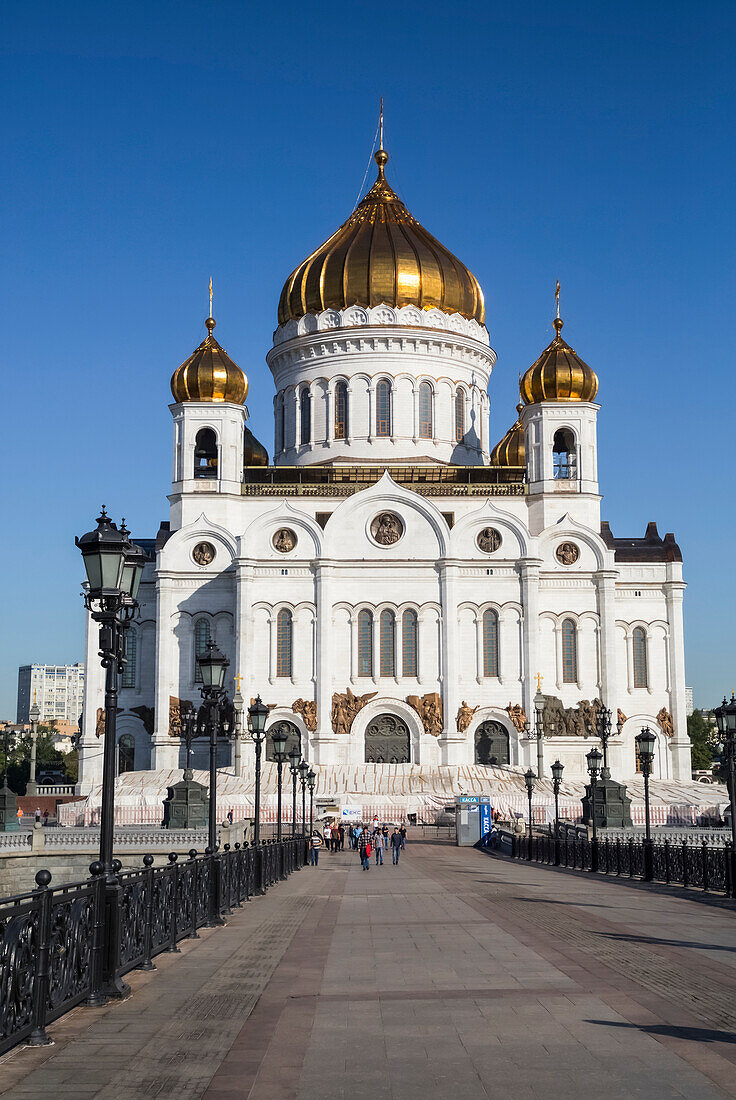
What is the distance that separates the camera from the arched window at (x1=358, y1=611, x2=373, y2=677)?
5394 centimetres

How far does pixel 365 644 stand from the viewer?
5431 cm

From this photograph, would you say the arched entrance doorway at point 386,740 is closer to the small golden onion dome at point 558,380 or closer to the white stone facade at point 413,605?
the white stone facade at point 413,605

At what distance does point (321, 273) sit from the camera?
60.9 meters

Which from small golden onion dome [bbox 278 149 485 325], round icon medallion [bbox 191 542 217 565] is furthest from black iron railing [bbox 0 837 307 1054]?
small golden onion dome [bbox 278 149 485 325]

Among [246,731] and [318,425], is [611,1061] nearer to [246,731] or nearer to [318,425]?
[246,731]

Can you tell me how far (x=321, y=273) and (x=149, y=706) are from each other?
22.3m

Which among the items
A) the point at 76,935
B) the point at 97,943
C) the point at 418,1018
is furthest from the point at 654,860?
the point at 76,935

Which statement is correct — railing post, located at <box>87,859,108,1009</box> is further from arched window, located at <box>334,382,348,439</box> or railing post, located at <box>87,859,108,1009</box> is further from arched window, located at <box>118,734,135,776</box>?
arched window, located at <box>334,382,348,439</box>

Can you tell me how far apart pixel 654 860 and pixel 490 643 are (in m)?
30.9

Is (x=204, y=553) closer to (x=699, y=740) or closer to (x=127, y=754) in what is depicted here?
(x=127, y=754)

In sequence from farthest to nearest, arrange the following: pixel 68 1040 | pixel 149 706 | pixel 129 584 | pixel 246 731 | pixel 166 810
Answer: pixel 149 706
pixel 246 731
pixel 166 810
pixel 129 584
pixel 68 1040

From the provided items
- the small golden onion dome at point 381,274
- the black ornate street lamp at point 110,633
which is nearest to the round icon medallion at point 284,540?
the small golden onion dome at point 381,274

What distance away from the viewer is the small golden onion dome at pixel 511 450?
6253 cm

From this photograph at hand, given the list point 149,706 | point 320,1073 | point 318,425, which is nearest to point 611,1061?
point 320,1073
